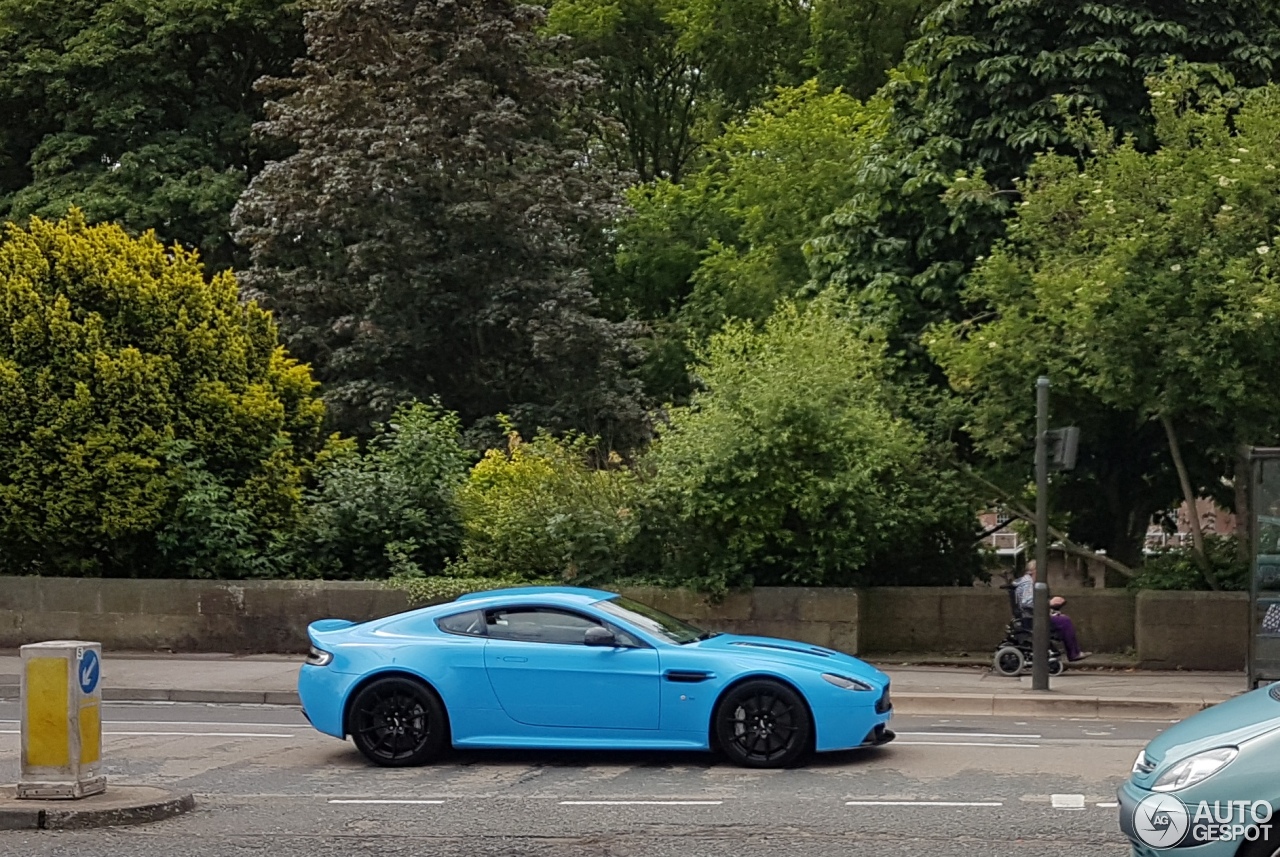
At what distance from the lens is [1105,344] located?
17.5 m

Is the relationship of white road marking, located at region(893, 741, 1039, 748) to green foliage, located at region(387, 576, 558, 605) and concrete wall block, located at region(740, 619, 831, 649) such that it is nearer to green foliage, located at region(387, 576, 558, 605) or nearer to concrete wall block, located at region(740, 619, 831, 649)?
concrete wall block, located at region(740, 619, 831, 649)

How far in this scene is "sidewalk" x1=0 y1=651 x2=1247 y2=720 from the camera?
Result: 1553 centimetres

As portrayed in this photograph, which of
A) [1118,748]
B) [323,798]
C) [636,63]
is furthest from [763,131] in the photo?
[323,798]

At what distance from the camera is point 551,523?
19516mm

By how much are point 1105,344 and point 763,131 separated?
54.1 feet

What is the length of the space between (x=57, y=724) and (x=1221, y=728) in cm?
666

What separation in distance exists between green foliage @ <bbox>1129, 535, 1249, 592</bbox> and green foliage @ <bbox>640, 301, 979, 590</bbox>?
2310mm

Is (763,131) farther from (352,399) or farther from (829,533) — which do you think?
(829,533)

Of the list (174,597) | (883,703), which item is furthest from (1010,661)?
(174,597)

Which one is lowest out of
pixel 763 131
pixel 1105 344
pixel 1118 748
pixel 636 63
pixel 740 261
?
pixel 1118 748

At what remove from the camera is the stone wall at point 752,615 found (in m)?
18.2

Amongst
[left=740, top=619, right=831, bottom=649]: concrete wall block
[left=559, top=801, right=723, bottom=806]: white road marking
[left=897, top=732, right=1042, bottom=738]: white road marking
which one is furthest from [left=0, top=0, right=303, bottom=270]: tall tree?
[left=559, top=801, right=723, bottom=806]: white road marking

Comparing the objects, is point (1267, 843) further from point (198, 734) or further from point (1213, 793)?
point (198, 734)

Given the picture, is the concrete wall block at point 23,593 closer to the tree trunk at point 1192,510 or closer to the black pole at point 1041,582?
the black pole at point 1041,582
